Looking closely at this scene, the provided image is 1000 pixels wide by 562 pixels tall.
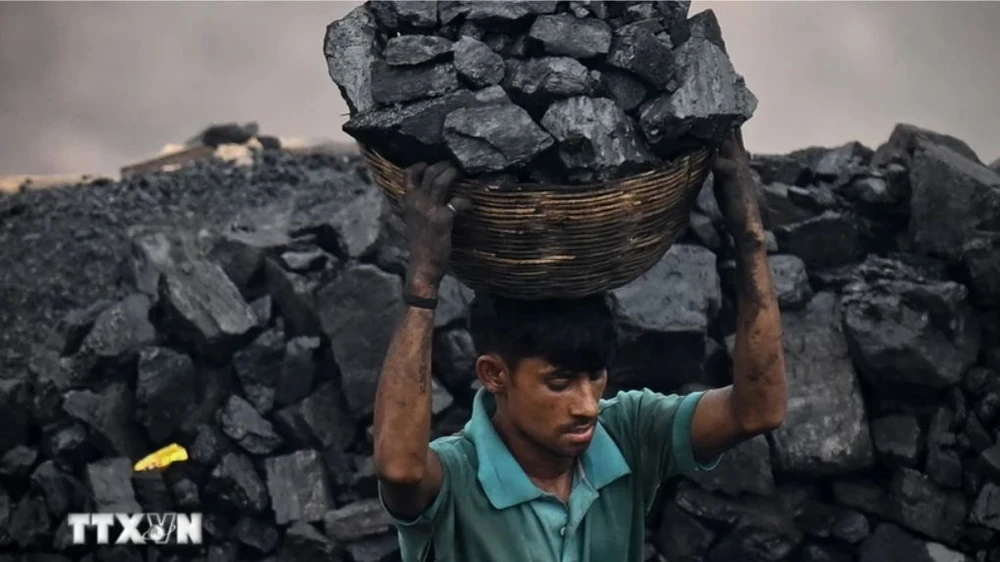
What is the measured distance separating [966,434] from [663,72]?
3998 mm

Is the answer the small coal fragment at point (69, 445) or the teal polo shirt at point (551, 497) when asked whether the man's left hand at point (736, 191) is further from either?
the small coal fragment at point (69, 445)

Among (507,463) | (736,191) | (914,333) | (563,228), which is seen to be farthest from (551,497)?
(914,333)

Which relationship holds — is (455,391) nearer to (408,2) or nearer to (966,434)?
(966,434)

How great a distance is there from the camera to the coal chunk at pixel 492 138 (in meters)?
2.77

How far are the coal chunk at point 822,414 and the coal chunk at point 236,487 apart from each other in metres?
2.51

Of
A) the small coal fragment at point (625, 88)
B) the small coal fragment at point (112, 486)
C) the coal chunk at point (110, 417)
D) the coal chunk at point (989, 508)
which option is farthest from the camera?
the coal chunk at point (110, 417)

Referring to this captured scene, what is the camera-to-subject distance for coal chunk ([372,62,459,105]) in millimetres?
2924

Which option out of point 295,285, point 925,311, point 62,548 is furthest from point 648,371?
point 62,548

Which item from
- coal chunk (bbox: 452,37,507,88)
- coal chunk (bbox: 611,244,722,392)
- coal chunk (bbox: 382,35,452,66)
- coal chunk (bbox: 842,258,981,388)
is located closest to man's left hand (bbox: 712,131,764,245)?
coal chunk (bbox: 452,37,507,88)

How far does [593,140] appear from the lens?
278 centimetres

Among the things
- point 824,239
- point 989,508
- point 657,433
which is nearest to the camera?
point 657,433

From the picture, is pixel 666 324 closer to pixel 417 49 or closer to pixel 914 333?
pixel 914 333

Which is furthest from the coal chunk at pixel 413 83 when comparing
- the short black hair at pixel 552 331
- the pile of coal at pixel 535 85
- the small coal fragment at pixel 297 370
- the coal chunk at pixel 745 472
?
the small coal fragment at pixel 297 370

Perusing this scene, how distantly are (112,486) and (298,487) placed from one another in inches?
35.7
